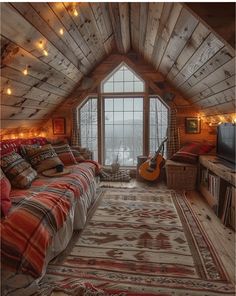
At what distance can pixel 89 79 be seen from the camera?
441cm

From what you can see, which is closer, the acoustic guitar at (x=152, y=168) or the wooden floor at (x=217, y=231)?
the wooden floor at (x=217, y=231)

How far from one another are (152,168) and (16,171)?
245 centimetres

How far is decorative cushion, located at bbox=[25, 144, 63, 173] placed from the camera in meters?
2.75

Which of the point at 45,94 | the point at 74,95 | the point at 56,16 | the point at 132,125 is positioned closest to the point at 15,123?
the point at 45,94

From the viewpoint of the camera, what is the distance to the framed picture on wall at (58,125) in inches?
179

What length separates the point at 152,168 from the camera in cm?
402

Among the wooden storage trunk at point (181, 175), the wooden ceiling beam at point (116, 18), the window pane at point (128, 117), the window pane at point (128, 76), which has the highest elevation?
the wooden ceiling beam at point (116, 18)

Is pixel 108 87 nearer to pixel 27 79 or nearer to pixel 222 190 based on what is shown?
pixel 27 79

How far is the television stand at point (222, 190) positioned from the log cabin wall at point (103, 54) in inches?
29.4

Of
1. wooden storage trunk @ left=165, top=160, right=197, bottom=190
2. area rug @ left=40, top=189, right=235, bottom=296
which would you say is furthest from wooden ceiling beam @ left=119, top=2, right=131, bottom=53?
area rug @ left=40, top=189, right=235, bottom=296

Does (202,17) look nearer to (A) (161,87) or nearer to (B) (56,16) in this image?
(B) (56,16)

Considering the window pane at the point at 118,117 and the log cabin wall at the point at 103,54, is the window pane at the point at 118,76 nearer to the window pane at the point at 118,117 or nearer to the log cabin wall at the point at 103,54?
the log cabin wall at the point at 103,54

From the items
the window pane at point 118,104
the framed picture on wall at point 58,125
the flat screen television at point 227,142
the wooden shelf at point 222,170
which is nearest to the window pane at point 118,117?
the window pane at point 118,104

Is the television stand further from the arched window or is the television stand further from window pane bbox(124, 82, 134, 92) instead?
window pane bbox(124, 82, 134, 92)
